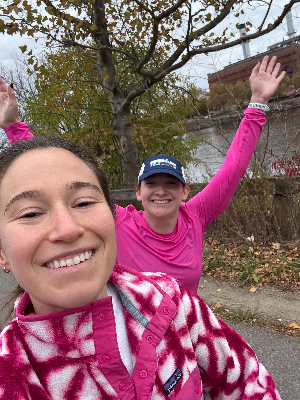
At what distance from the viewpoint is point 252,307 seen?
3469 millimetres

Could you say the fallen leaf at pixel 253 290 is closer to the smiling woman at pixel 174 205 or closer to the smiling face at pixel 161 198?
the smiling woman at pixel 174 205

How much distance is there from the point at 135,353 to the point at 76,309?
0.80 ft

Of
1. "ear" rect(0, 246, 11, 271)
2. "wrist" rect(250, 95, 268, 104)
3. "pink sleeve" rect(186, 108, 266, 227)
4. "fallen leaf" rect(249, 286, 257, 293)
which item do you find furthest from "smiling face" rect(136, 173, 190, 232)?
"fallen leaf" rect(249, 286, 257, 293)

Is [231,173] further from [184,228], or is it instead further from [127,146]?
[127,146]

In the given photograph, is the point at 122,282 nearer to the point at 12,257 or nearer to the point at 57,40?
the point at 12,257

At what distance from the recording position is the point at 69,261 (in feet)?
2.95

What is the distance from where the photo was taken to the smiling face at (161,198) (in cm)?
203

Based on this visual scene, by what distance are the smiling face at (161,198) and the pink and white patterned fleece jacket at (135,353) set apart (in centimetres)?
81

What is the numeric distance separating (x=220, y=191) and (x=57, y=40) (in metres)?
4.67

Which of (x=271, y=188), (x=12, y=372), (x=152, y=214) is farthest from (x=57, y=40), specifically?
(x=12, y=372)

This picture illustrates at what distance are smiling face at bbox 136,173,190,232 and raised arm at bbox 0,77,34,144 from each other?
2.57 ft

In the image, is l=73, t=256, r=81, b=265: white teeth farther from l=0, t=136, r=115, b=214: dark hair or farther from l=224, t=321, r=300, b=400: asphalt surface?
l=224, t=321, r=300, b=400: asphalt surface

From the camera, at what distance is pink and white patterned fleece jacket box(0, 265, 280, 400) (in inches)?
35.2

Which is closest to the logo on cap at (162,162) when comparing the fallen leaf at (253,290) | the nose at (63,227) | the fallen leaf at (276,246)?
the nose at (63,227)
